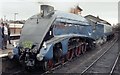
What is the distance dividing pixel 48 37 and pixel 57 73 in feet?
6.00

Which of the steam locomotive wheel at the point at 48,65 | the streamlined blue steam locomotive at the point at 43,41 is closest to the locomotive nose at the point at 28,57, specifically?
the streamlined blue steam locomotive at the point at 43,41

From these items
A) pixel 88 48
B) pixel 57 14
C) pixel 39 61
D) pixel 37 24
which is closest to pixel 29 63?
pixel 39 61

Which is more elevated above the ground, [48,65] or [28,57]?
[28,57]

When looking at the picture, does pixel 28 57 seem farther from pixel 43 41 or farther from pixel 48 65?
pixel 48 65

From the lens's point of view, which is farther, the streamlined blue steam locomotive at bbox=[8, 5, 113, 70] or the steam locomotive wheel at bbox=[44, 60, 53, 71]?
the steam locomotive wheel at bbox=[44, 60, 53, 71]

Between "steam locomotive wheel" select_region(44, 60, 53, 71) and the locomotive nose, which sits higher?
the locomotive nose

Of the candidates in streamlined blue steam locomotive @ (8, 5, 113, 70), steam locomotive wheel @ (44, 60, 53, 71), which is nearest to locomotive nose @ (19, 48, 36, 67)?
streamlined blue steam locomotive @ (8, 5, 113, 70)

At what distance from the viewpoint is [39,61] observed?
477 inches

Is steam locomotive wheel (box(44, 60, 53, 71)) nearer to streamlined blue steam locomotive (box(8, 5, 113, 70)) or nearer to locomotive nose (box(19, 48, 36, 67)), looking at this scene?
streamlined blue steam locomotive (box(8, 5, 113, 70))

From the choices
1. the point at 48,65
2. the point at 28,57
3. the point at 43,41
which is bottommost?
the point at 48,65

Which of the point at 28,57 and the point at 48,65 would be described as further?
the point at 48,65

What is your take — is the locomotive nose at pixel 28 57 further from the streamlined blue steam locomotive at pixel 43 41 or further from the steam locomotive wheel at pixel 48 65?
the steam locomotive wheel at pixel 48 65

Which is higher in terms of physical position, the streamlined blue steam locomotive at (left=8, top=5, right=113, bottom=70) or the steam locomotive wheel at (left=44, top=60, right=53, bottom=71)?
the streamlined blue steam locomotive at (left=8, top=5, right=113, bottom=70)

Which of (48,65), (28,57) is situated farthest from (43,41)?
(48,65)
